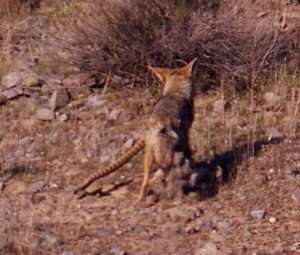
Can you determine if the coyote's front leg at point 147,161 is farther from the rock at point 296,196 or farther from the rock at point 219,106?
the rock at point 219,106

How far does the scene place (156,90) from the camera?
372 inches

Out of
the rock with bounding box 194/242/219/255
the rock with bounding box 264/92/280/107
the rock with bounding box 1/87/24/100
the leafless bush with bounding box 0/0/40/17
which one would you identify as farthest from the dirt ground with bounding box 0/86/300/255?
the leafless bush with bounding box 0/0/40/17

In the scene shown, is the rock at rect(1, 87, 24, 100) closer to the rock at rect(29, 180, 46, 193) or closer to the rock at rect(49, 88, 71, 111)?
the rock at rect(49, 88, 71, 111)

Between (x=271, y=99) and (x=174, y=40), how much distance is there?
1.08 m

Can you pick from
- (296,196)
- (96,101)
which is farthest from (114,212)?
(96,101)

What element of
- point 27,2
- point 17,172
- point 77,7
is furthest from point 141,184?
point 27,2

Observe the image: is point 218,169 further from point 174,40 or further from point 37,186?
point 174,40

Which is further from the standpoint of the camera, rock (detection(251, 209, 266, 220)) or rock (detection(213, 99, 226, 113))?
rock (detection(213, 99, 226, 113))

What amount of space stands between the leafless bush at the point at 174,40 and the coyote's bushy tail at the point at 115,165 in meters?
2.12

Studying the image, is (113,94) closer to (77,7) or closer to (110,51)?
(110,51)

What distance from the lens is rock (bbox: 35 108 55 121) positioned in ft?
29.8

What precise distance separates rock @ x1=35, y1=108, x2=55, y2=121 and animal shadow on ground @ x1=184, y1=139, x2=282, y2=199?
1727mm

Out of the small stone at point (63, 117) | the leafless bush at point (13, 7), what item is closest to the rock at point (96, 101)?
the small stone at point (63, 117)

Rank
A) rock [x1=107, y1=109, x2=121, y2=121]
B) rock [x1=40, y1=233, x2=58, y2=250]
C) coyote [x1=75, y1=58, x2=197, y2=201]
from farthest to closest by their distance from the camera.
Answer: rock [x1=107, y1=109, x2=121, y2=121] → coyote [x1=75, y1=58, x2=197, y2=201] → rock [x1=40, y1=233, x2=58, y2=250]
